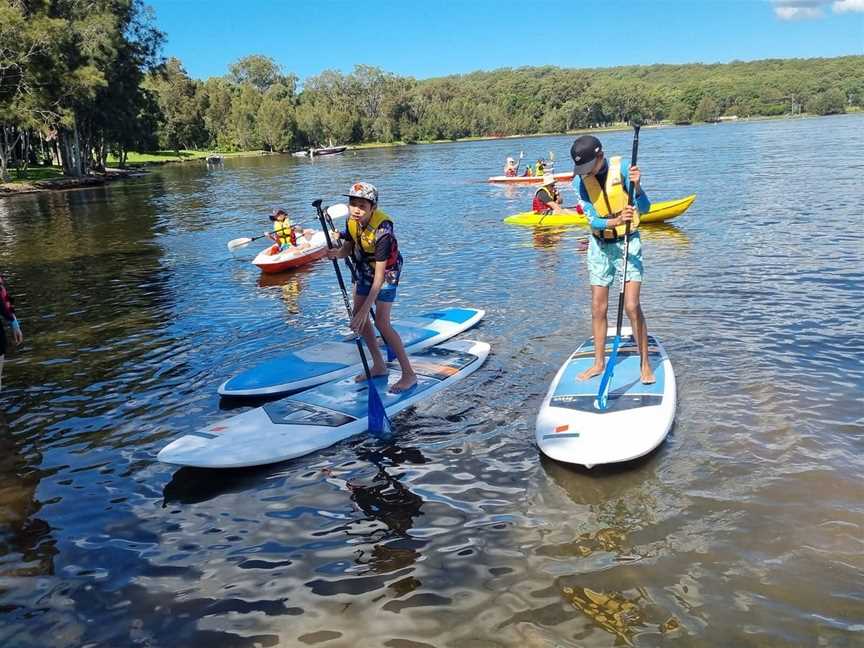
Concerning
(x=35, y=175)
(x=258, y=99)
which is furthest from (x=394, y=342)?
(x=258, y=99)

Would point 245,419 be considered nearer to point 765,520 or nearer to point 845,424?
point 765,520

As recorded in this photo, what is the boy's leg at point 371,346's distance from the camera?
7.50m

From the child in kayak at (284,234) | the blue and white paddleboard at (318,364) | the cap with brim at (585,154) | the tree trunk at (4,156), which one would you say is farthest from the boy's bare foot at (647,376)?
the tree trunk at (4,156)

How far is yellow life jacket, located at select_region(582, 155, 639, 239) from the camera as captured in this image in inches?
258

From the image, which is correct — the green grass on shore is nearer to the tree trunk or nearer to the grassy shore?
the tree trunk

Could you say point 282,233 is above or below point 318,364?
above

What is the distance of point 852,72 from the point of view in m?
147

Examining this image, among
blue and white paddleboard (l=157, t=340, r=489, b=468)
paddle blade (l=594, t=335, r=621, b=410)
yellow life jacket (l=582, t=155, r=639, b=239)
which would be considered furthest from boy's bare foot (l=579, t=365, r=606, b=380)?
blue and white paddleboard (l=157, t=340, r=489, b=468)

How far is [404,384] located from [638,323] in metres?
2.62

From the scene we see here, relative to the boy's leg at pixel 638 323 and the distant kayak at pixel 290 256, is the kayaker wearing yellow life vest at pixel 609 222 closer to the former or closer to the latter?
the boy's leg at pixel 638 323

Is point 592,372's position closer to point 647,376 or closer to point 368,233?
point 647,376

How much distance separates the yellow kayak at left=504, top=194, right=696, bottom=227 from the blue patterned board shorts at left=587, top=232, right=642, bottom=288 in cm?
1218

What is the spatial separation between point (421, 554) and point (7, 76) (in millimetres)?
48615

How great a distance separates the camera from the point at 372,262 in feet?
23.6
